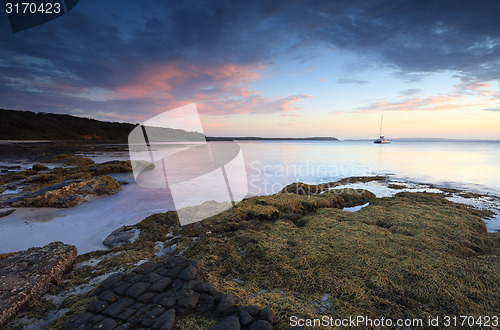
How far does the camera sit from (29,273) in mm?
3812

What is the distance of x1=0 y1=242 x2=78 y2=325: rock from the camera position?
326 centimetres

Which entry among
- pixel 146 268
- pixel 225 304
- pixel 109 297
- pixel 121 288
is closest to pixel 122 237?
pixel 146 268

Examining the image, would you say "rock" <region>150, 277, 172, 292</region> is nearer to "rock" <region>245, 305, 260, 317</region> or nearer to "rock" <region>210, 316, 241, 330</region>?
"rock" <region>210, 316, 241, 330</region>

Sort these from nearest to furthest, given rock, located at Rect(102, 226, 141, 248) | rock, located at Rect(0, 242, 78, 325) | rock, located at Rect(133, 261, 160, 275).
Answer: rock, located at Rect(0, 242, 78, 325) < rock, located at Rect(133, 261, 160, 275) < rock, located at Rect(102, 226, 141, 248)

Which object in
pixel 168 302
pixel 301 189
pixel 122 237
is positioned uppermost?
pixel 168 302

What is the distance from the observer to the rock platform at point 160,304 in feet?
9.30

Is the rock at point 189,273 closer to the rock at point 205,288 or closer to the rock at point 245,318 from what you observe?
the rock at point 205,288

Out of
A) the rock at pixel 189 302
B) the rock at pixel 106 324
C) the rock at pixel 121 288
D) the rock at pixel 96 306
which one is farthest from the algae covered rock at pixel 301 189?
the rock at pixel 106 324

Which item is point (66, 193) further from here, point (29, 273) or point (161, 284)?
point (161, 284)

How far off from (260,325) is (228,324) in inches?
16.5

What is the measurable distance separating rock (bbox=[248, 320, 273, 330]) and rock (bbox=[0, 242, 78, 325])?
3.54m

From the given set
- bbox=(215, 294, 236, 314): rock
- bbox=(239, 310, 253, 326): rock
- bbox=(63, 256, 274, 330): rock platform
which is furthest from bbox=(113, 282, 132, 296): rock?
bbox=(239, 310, 253, 326): rock

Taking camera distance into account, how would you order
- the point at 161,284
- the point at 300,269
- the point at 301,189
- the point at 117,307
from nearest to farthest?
the point at 117,307 < the point at 161,284 < the point at 300,269 < the point at 301,189

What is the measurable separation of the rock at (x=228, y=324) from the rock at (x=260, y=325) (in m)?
0.18
